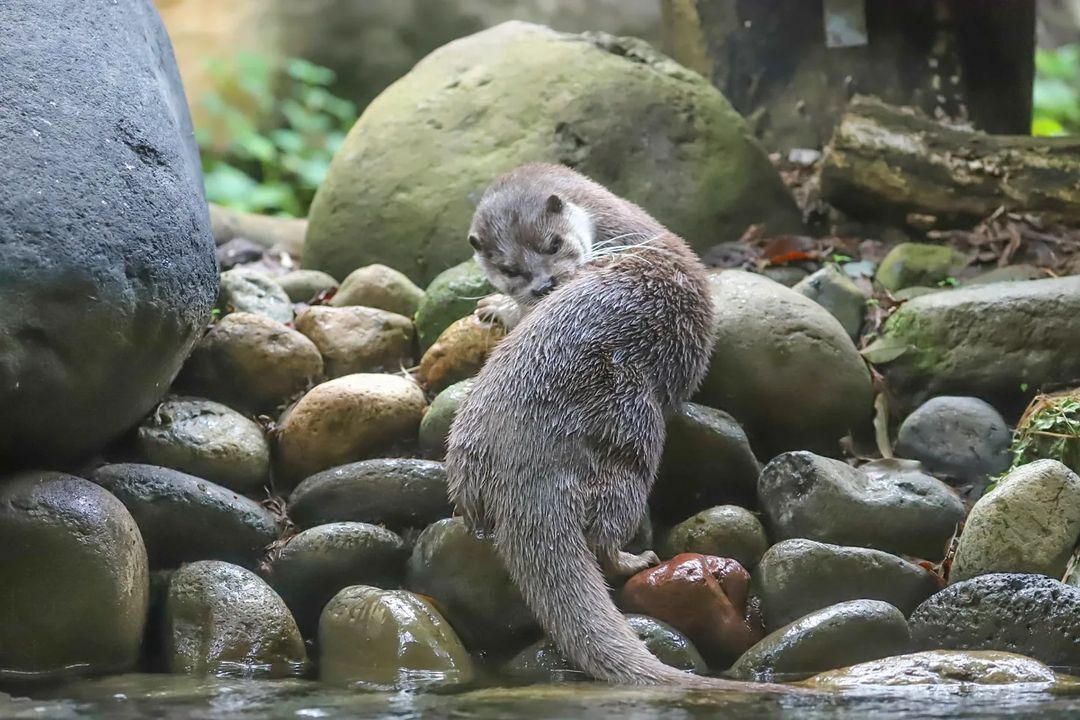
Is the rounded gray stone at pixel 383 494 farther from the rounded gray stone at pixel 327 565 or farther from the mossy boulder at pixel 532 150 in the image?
the mossy boulder at pixel 532 150

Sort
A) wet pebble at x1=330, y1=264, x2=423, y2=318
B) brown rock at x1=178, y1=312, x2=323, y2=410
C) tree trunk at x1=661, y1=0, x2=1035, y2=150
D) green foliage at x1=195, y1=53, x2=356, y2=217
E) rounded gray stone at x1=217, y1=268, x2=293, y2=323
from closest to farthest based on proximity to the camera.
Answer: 1. brown rock at x1=178, y1=312, x2=323, y2=410
2. rounded gray stone at x1=217, y1=268, x2=293, y2=323
3. wet pebble at x1=330, y1=264, x2=423, y2=318
4. tree trunk at x1=661, y1=0, x2=1035, y2=150
5. green foliage at x1=195, y1=53, x2=356, y2=217

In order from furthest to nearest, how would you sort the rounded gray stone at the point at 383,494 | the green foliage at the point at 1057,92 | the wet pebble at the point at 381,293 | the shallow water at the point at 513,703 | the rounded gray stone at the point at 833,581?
the green foliage at the point at 1057,92 → the wet pebble at the point at 381,293 → the rounded gray stone at the point at 383,494 → the rounded gray stone at the point at 833,581 → the shallow water at the point at 513,703

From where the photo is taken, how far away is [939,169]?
4.68m

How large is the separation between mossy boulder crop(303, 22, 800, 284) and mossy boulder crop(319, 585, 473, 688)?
203 centimetres

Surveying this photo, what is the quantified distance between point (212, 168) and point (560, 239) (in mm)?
4569

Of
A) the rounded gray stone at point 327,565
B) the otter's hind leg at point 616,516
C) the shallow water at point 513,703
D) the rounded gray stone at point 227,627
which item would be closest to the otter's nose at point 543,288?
the otter's hind leg at point 616,516

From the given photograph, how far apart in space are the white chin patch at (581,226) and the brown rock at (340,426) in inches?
29.9

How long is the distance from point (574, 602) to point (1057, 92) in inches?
305

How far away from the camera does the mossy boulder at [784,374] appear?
3594mm

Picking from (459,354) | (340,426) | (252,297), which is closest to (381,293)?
(252,297)

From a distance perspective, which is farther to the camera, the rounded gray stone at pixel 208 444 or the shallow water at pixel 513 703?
the rounded gray stone at pixel 208 444

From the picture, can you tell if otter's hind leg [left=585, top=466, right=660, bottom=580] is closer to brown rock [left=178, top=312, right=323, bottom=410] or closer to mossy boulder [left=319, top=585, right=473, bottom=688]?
mossy boulder [left=319, top=585, right=473, bottom=688]

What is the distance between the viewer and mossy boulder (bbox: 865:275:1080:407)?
3658mm

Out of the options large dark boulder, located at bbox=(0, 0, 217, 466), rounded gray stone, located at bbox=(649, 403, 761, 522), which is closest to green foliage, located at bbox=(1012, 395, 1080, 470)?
rounded gray stone, located at bbox=(649, 403, 761, 522)
